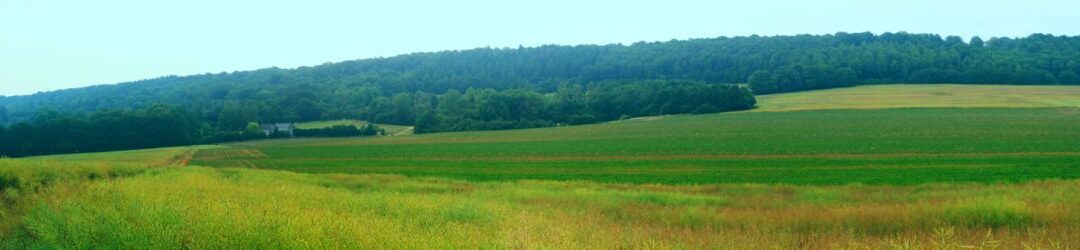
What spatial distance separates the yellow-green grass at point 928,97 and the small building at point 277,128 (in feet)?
164

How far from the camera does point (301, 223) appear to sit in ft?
30.7

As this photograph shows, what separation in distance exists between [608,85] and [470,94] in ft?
63.3

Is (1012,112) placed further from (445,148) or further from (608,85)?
(608,85)

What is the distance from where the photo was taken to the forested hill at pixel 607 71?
9438 cm

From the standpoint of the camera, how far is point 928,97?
241 ft

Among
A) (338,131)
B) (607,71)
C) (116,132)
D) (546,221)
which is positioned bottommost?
(338,131)

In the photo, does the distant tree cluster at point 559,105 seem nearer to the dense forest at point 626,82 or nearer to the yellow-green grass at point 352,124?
the dense forest at point 626,82

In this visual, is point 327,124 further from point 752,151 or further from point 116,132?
point 752,151

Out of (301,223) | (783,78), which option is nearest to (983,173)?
(301,223)

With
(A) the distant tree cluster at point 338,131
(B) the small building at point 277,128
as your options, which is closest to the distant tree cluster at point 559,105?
(A) the distant tree cluster at point 338,131

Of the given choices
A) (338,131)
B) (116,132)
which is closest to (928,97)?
(338,131)

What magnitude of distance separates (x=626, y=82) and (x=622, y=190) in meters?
80.6

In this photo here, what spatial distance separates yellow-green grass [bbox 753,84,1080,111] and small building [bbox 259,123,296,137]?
50.0 m

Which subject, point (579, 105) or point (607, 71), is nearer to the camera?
point (579, 105)
